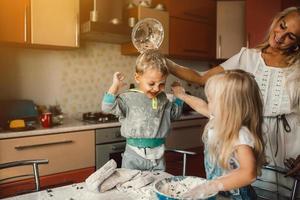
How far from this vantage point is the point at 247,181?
757mm

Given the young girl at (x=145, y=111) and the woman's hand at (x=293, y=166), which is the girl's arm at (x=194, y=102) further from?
the woman's hand at (x=293, y=166)

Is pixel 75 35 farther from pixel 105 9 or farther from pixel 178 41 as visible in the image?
pixel 178 41

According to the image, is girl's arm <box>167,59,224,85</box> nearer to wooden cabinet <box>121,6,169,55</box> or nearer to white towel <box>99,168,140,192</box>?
white towel <box>99,168,140,192</box>

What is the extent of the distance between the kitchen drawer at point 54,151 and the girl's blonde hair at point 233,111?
137cm

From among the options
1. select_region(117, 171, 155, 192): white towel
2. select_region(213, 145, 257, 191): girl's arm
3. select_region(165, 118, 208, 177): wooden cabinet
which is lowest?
select_region(165, 118, 208, 177): wooden cabinet

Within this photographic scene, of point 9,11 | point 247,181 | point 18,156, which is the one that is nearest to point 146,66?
point 247,181

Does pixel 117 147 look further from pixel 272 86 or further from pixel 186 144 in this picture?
pixel 272 86

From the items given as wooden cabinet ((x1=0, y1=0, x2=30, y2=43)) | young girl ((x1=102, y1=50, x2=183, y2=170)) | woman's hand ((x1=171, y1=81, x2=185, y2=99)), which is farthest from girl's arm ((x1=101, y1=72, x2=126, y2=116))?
wooden cabinet ((x1=0, y1=0, x2=30, y2=43))

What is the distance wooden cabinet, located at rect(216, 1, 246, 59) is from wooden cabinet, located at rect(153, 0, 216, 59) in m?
0.08

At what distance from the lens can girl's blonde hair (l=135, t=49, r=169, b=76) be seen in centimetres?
120

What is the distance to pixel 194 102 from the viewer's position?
1.20 m

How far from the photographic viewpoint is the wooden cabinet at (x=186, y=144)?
260 centimetres

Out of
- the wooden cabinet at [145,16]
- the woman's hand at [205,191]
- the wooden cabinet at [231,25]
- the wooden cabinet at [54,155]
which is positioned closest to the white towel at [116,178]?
the woman's hand at [205,191]

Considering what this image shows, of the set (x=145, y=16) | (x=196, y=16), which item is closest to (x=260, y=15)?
(x=196, y=16)
